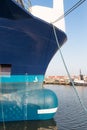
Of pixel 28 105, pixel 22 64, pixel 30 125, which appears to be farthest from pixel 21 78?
pixel 30 125

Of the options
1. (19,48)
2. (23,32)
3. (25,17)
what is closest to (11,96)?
(19,48)

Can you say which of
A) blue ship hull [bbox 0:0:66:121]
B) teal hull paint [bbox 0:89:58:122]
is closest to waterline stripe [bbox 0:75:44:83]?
blue ship hull [bbox 0:0:66:121]

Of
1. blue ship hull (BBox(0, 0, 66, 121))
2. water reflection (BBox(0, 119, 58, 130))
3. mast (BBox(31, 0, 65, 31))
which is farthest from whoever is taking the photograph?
mast (BBox(31, 0, 65, 31))

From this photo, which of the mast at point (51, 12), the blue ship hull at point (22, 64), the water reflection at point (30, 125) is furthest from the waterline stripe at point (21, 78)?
the mast at point (51, 12)

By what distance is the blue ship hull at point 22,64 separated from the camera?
12484mm

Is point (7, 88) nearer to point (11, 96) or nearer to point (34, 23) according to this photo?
point (11, 96)

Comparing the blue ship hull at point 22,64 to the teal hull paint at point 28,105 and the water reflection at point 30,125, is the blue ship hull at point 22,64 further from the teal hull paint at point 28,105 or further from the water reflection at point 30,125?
the water reflection at point 30,125

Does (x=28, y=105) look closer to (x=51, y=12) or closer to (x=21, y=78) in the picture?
(x=21, y=78)

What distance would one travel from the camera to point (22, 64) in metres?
13.4

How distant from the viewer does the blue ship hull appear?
1248 cm

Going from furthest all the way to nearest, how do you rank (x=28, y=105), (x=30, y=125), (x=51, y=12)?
(x=51, y=12) < (x=30, y=125) < (x=28, y=105)

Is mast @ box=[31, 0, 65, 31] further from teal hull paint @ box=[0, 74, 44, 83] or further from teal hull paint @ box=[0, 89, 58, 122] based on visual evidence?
teal hull paint @ box=[0, 89, 58, 122]

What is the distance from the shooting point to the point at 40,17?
14.0 meters

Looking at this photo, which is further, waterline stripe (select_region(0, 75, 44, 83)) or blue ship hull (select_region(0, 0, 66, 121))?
waterline stripe (select_region(0, 75, 44, 83))
